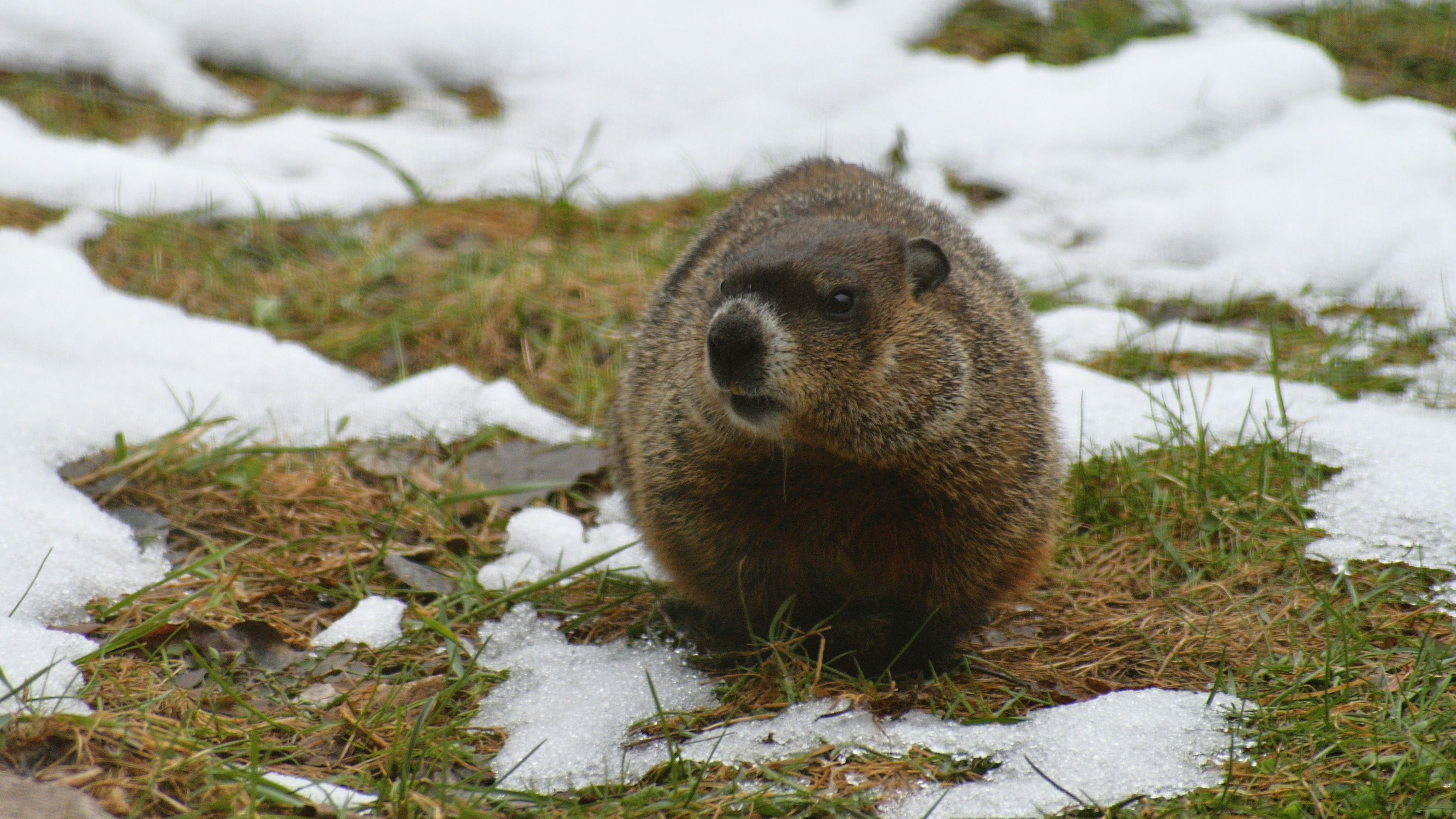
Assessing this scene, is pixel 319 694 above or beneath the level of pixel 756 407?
beneath

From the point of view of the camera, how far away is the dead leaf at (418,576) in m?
4.08

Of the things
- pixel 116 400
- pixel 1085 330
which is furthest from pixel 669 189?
pixel 116 400

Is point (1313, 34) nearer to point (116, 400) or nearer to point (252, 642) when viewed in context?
point (116, 400)

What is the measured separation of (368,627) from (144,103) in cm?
592

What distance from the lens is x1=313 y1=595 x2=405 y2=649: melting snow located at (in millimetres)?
3697

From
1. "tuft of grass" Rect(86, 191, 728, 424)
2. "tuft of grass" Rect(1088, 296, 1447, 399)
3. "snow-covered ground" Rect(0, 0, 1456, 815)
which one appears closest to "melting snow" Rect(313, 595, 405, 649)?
"snow-covered ground" Rect(0, 0, 1456, 815)

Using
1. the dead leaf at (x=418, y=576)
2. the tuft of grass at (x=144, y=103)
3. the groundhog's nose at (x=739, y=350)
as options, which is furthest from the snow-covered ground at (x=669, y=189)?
the groundhog's nose at (x=739, y=350)

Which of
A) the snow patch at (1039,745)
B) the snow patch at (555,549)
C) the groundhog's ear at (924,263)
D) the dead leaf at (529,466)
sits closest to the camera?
the snow patch at (1039,745)

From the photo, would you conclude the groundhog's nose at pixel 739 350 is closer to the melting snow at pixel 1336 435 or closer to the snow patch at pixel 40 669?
the snow patch at pixel 40 669

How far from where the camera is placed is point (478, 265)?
21.1ft

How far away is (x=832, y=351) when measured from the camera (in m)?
3.15

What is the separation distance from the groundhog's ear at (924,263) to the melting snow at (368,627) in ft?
6.62

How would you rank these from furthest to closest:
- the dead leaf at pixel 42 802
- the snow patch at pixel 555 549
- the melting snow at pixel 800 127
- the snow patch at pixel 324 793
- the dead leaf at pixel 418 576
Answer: the melting snow at pixel 800 127 → the snow patch at pixel 555 549 → the dead leaf at pixel 418 576 → the snow patch at pixel 324 793 → the dead leaf at pixel 42 802

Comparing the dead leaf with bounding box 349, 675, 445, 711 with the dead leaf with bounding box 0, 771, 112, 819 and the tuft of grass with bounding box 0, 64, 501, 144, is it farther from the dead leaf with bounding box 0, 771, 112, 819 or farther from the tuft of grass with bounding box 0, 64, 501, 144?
the tuft of grass with bounding box 0, 64, 501, 144
